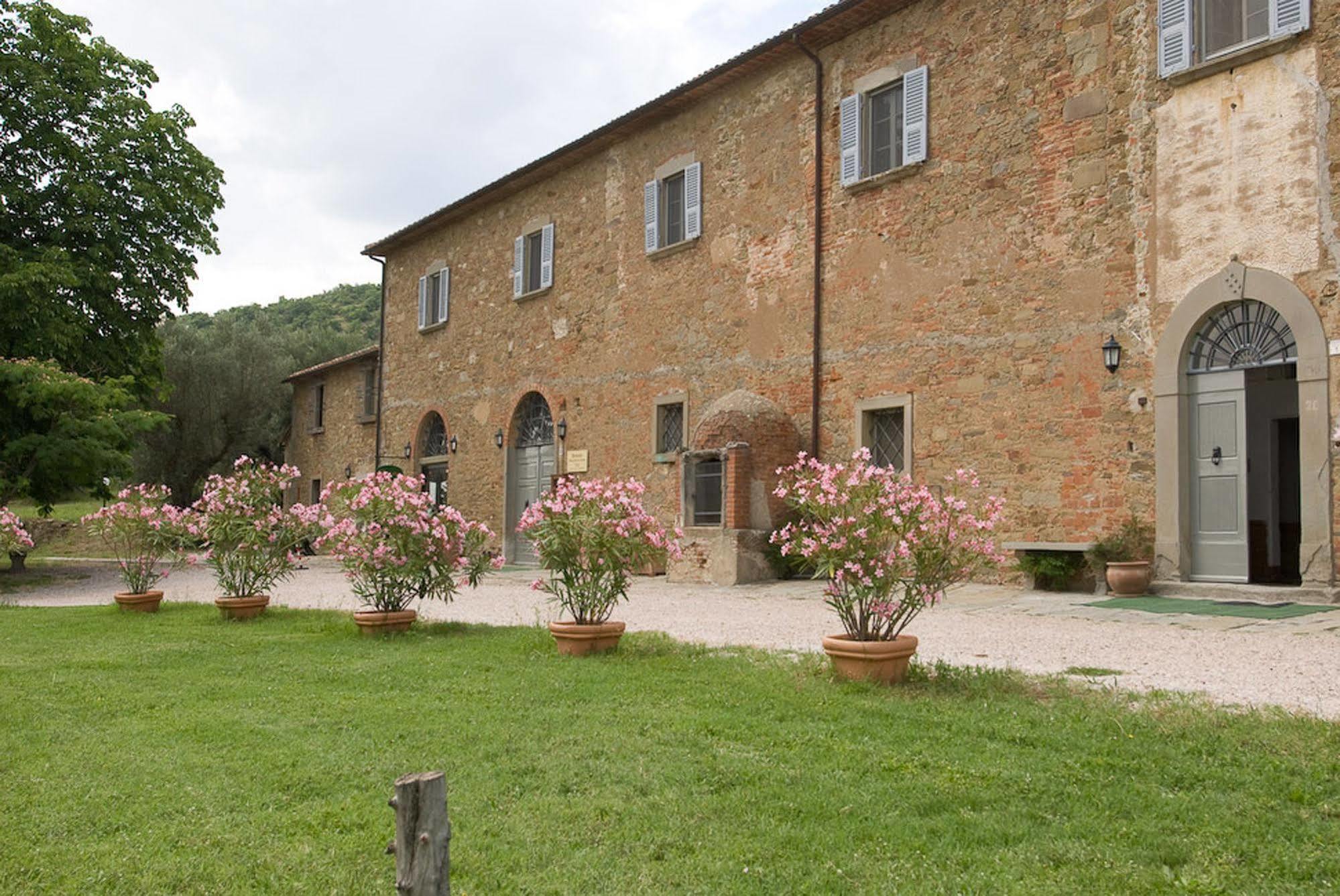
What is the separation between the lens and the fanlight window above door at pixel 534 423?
63.6 ft

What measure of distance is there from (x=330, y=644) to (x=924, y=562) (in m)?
4.39

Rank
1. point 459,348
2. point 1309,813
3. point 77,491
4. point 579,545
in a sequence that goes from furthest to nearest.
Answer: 1. point 459,348
2. point 77,491
3. point 579,545
4. point 1309,813

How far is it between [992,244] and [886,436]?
2.71m

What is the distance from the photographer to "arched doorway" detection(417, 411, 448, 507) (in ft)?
74.0

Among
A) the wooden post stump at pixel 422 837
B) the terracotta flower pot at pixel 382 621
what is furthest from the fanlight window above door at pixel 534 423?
the wooden post stump at pixel 422 837

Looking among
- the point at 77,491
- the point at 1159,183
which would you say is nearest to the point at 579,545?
the point at 1159,183

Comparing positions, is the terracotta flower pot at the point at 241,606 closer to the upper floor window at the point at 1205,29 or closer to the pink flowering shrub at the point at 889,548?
the pink flowering shrub at the point at 889,548

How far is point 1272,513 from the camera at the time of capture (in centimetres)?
1223

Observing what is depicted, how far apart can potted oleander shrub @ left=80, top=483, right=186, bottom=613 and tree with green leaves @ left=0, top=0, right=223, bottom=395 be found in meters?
6.99

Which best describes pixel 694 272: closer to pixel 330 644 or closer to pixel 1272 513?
pixel 1272 513

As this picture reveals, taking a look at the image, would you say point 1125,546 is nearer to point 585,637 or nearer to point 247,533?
point 585,637

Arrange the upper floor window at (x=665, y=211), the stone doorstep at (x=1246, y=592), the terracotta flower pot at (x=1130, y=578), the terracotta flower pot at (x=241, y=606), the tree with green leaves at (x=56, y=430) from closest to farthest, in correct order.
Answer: the stone doorstep at (x=1246, y=592) < the terracotta flower pot at (x=241, y=606) < the terracotta flower pot at (x=1130, y=578) < the tree with green leaves at (x=56, y=430) < the upper floor window at (x=665, y=211)

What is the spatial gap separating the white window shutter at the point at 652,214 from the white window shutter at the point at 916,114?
4948mm

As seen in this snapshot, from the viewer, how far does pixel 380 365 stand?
24938 millimetres
